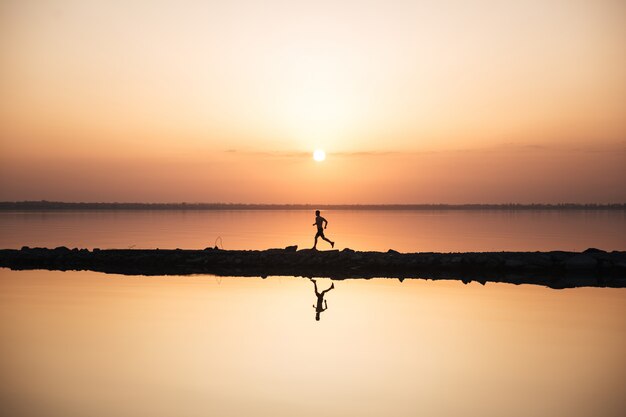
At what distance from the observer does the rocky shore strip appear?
2969 cm

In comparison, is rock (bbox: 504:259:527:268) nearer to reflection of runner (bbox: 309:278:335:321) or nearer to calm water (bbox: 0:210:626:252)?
reflection of runner (bbox: 309:278:335:321)

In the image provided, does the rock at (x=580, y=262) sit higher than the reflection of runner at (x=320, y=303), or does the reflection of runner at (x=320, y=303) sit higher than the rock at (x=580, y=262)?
the rock at (x=580, y=262)

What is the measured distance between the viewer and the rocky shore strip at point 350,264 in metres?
29.7

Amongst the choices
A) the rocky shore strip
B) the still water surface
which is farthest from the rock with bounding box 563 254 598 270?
the still water surface

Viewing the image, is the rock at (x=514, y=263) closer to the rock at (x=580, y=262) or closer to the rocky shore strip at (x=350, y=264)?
the rocky shore strip at (x=350, y=264)

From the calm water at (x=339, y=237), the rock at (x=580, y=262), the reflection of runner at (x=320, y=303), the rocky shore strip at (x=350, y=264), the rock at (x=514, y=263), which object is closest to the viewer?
the reflection of runner at (x=320, y=303)

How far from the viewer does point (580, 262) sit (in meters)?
31.0

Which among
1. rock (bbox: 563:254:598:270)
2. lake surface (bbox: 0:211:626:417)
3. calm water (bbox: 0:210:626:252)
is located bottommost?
lake surface (bbox: 0:211:626:417)

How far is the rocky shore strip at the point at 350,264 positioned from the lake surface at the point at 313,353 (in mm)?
5843

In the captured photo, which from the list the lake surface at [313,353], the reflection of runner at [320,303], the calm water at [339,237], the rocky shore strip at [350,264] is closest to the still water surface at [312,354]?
the lake surface at [313,353]

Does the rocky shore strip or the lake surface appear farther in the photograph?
the rocky shore strip

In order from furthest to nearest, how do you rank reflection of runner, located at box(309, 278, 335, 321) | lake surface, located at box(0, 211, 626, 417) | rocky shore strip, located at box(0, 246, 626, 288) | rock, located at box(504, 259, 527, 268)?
1. rock, located at box(504, 259, 527, 268)
2. rocky shore strip, located at box(0, 246, 626, 288)
3. reflection of runner, located at box(309, 278, 335, 321)
4. lake surface, located at box(0, 211, 626, 417)

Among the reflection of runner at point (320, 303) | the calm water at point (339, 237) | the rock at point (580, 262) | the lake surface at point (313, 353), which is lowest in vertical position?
the lake surface at point (313, 353)

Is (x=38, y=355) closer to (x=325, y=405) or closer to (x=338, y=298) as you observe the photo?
(x=325, y=405)
